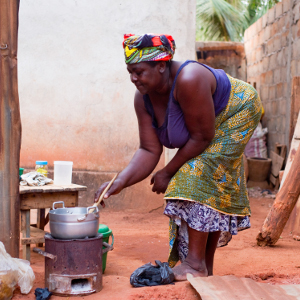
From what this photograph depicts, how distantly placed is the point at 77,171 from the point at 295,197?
3.07 meters

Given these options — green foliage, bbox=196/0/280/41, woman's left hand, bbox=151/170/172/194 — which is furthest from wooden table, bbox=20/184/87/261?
green foliage, bbox=196/0/280/41

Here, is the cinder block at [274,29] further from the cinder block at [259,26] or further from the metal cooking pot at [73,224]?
the metal cooking pot at [73,224]

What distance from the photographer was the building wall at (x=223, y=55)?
11.6m

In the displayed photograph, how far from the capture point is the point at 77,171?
6062 millimetres

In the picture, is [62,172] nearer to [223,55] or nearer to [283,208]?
[283,208]

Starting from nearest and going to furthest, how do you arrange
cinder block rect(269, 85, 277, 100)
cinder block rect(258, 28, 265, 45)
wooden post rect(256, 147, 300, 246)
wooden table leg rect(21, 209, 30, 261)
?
1. wooden table leg rect(21, 209, 30, 261)
2. wooden post rect(256, 147, 300, 246)
3. cinder block rect(269, 85, 277, 100)
4. cinder block rect(258, 28, 265, 45)

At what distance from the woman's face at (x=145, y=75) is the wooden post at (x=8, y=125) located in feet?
2.68

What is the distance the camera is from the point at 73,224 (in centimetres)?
261

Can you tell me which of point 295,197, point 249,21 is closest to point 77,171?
point 295,197

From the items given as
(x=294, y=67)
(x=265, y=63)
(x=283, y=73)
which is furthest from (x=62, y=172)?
(x=265, y=63)

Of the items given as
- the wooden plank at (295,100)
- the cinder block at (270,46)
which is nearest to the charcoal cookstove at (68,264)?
the wooden plank at (295,100)

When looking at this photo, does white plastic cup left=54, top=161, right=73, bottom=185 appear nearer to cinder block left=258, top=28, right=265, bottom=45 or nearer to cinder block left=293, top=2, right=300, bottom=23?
cinder block left=293, top=2, right=300, bottom=23

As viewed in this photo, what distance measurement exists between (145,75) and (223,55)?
9.70 meters

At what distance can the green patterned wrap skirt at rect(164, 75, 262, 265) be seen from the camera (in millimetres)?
2641
